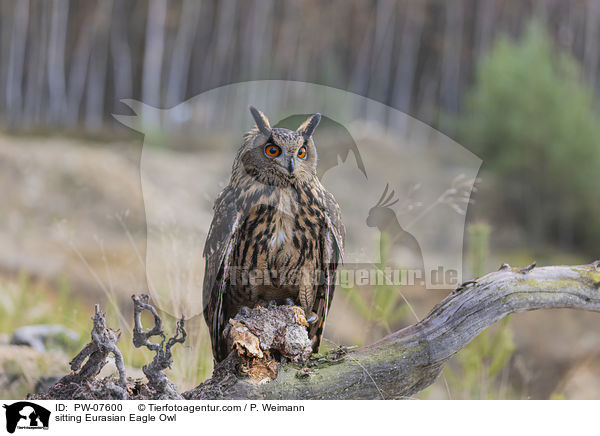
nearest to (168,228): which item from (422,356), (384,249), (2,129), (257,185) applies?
(257,185)

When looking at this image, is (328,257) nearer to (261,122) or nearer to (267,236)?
(267,236)

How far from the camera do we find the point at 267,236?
3.57 feet

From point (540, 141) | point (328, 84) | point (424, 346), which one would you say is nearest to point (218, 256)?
point (424, 346)

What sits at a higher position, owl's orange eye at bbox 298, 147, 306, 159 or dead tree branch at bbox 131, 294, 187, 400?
owl's orange eye at bbox 298, 147, 306, 159

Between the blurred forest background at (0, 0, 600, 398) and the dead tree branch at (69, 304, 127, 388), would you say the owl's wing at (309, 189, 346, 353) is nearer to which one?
the dead tree branch at (69, 304, 127, 388)

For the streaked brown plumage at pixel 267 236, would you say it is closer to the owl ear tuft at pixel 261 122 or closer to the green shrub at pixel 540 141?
the owl ear tuft at pixel 261 122

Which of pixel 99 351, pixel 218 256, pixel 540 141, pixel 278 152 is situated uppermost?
pixel 540 141

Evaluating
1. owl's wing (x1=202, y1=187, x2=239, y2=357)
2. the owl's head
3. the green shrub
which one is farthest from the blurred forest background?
the owl's head

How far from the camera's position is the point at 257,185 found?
3.54 ft

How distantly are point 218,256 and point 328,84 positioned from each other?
1710 millimetres

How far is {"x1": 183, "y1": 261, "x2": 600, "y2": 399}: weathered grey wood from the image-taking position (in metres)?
0.93

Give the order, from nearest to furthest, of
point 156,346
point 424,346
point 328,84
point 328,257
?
point 156,346, point 424,346, point 328,257, point 328,84

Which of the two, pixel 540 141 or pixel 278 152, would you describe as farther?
pixel 540 141

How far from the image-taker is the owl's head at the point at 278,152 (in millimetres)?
1000
